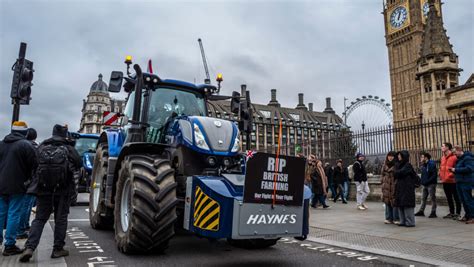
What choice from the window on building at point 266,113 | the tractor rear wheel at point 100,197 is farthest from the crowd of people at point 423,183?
the window on building at point 266,113

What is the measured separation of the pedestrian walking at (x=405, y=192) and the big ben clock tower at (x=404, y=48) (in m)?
72.8

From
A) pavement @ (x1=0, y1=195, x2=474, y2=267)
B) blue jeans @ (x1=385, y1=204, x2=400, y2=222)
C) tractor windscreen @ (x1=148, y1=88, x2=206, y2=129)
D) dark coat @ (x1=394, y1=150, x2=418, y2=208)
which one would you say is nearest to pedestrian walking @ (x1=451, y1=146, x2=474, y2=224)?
pavement @ (x1=0, y1=195, x2=474, y2=267)

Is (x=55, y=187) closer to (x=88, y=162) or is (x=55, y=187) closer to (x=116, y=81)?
(x=116, y=81)

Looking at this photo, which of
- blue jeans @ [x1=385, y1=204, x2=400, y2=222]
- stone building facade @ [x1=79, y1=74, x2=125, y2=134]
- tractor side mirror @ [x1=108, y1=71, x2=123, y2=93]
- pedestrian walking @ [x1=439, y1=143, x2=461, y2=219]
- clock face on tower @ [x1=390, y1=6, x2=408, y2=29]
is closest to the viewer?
tractor side mirror @ [x1=108, y1=71, x2=123, y2=93]

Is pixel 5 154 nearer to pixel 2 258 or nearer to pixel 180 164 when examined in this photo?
pixel 2 258

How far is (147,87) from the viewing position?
6.46 m

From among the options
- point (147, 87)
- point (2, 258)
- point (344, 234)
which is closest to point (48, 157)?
point (2, 258)

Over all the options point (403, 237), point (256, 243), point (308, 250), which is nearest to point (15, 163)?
point (256, 243)

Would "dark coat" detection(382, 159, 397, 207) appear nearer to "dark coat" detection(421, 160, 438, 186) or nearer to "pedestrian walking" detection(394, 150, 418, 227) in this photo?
"pedestrian walking" detection(394, 150, 418, 227)

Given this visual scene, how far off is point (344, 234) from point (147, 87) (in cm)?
490

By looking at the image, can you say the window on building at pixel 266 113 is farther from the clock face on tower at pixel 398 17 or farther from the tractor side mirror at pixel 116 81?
the tractor side mirror at pixel 116 81

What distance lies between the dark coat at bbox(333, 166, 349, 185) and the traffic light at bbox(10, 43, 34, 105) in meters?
10.9

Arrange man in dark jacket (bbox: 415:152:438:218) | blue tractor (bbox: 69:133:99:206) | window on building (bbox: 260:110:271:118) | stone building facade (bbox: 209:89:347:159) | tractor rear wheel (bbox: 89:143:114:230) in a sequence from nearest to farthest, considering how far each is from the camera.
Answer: tractor rear wheel (bbox: 89:143:114:230)
man in dark jacket (bbox: 415:152:438:218)
blue tractor (bbox: 69:133:99:206)
stone building facade (bbox: 209:89:347:159)
window on building (bbox: 260:110:271:118)

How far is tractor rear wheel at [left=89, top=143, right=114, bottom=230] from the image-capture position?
23.6 feet
